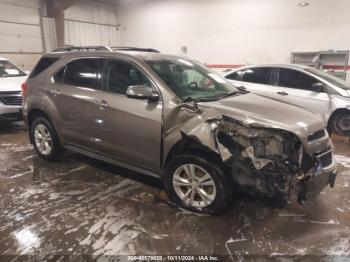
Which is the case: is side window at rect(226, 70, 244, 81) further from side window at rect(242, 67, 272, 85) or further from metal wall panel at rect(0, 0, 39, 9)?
metal wall panel at rect(0, 0, 39, 9)

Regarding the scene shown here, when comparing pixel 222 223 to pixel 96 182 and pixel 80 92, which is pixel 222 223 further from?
pixel 80 92

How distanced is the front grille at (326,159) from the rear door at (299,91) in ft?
9.15

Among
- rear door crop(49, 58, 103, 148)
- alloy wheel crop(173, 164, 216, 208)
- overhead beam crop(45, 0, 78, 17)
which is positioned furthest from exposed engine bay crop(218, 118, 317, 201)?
overhead beam crop(45, 0, 78, 17)

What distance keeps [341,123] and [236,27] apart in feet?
22.5

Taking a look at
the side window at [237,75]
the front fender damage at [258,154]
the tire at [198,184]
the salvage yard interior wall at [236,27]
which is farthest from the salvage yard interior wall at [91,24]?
the front fender damage at [258,154]

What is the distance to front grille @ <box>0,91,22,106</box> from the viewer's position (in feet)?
19.5

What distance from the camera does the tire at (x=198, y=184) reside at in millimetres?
2674

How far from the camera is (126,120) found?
3145mm

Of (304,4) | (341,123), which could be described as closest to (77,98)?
(341,123)

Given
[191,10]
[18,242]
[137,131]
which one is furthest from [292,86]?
[191,10]

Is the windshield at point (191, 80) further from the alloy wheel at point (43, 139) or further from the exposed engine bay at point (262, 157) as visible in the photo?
the alloy wheel at point (43, 139)

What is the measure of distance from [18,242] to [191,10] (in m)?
11.4

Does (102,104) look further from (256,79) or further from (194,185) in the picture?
(256,79)

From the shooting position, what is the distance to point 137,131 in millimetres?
3074
